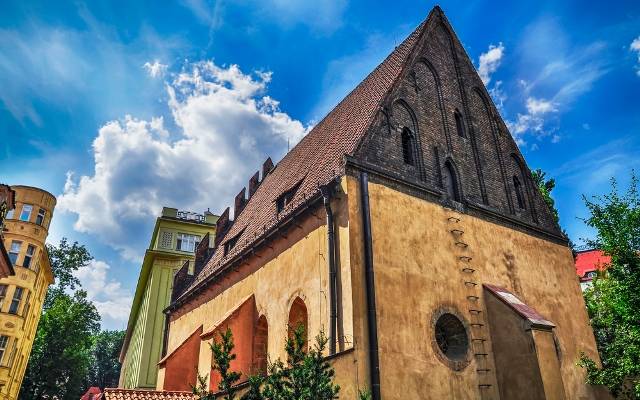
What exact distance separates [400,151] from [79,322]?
103ft

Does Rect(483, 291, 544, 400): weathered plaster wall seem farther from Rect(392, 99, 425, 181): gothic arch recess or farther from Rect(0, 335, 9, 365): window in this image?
Rect(0, 335, 9, 365): window

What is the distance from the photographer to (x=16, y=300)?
94.5 ft

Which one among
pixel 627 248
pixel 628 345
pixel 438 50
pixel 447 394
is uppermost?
pixel 438 50

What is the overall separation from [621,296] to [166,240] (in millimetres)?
26196

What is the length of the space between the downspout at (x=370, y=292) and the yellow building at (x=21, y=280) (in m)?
23.9

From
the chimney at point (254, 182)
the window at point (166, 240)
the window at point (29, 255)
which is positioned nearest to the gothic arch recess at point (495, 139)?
the chimney at point (254, 182)

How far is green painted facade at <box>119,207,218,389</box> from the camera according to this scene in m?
28.2

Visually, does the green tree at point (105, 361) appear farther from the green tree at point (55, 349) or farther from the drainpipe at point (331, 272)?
the drainpipe at point (331, 272)

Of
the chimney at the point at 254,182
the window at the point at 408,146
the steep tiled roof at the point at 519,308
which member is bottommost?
the steep tiled roof at the point at 519,308

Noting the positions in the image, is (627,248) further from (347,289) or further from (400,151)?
(347,289)

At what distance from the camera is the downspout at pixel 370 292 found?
1037 cm

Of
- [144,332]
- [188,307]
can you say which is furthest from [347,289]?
[144,332]

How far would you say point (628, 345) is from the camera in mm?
14703

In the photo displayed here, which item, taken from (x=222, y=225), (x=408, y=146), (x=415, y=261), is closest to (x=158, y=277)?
(x=222, y=225)
